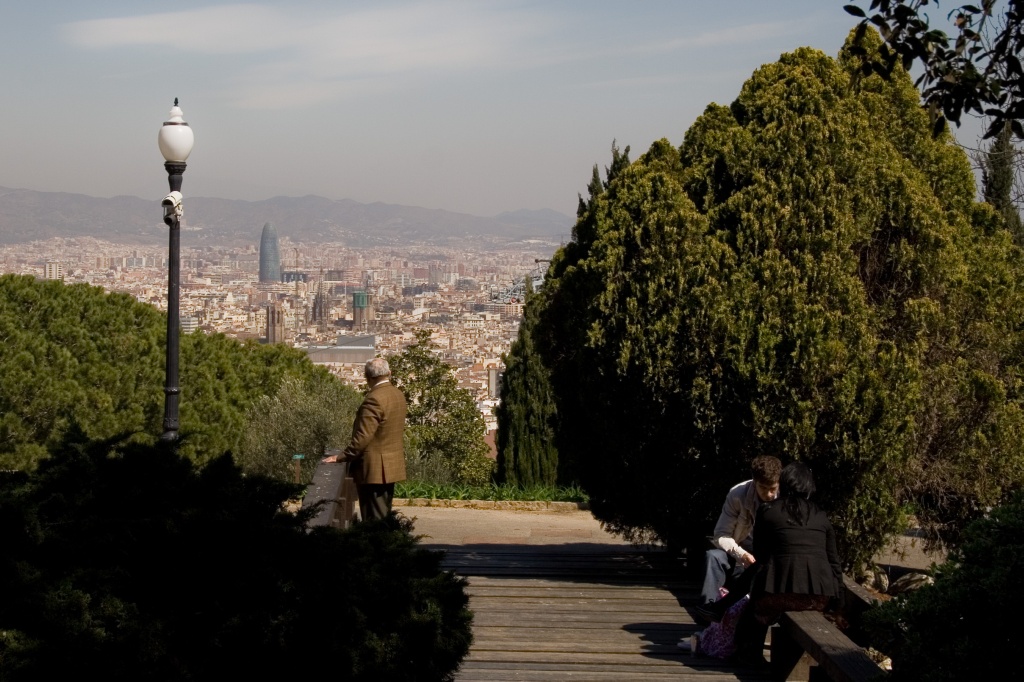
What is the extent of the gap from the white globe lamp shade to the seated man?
575 cm

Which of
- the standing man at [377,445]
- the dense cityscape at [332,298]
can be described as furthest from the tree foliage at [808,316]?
the dense cityscape at [332,298]

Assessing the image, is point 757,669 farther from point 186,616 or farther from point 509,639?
point 186,616

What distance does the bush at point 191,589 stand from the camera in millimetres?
3803

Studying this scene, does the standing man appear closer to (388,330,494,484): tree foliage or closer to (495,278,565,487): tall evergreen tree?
(495,278,565,487): tall evergreen tree

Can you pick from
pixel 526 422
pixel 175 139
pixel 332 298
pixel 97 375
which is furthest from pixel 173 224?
pixel 332 298

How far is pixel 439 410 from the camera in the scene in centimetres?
2398

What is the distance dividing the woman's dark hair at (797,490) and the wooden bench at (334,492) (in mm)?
2395

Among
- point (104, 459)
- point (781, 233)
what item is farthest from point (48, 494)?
point (781, 233)

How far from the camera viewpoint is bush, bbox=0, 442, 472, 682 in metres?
3.80

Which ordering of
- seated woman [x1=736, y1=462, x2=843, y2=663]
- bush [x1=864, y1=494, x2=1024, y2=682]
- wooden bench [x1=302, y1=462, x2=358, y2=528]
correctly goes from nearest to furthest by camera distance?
bush [x1=864, y1=494, x2=1024, y2=682]
seated woman [x1=736, y1=462, x2=843, y2=663]
wooden bench [x1=302, y1=462, x2=358, y2=528]

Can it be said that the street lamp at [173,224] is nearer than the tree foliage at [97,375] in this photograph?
Yes

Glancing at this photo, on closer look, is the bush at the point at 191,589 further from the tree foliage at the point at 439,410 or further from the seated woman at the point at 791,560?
the tree foliage at the point at 439,410

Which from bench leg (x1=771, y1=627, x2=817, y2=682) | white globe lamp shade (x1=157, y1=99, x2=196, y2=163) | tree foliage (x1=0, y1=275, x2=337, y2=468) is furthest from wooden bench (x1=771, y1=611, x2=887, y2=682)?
tree foliage (x1=0, y1=275, x2=337, y2=468)

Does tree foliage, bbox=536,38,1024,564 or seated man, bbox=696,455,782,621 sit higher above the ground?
tree foliage, bbox=536,38,1024,564
